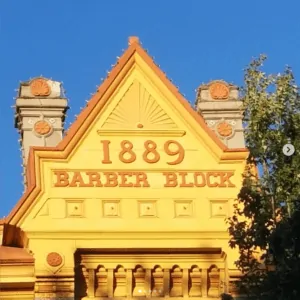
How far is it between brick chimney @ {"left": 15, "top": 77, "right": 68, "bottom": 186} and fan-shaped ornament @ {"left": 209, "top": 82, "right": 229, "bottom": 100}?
354 centimetres

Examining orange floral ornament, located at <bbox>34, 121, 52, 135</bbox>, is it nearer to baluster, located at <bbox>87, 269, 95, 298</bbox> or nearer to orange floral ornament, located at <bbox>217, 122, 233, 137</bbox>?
orange floral ornament, located at <bbox>217, 122, 233, 137</bbox>

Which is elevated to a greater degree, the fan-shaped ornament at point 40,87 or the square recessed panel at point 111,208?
the fan-shaped ornament at point 40,87

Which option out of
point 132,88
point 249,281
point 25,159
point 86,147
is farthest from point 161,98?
point 249,281

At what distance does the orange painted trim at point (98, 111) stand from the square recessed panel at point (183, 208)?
1.46 metres

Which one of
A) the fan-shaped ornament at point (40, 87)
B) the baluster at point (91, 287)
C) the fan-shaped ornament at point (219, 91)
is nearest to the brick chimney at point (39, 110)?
the fan-shaped ornament at point (40, 87)

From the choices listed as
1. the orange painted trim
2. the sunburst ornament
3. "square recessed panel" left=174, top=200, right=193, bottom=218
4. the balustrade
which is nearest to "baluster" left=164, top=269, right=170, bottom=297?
the balustrade

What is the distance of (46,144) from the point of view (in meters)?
22.4

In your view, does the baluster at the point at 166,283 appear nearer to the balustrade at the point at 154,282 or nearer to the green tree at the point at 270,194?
the balustrade at the point at 154,282

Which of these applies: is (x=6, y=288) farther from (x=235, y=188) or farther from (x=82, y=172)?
(x=235, y=188)

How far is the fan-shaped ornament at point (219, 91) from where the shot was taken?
23.2 metres

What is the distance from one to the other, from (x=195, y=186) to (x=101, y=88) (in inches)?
121

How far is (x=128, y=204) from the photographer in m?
20.6

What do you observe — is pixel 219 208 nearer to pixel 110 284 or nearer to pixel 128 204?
pixel 128 204

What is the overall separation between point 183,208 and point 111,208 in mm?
1554
